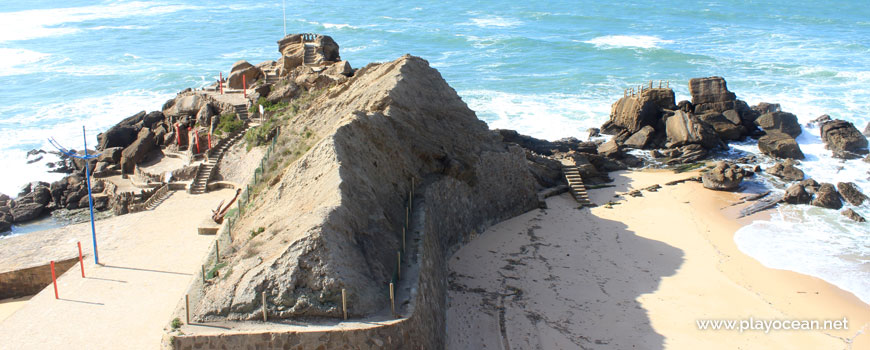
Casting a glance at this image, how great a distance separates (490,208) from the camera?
21.6 meters

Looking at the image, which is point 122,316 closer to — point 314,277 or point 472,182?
point 314,277

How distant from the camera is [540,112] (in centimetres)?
4106

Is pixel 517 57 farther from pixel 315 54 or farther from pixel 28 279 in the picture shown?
pixel 28 279

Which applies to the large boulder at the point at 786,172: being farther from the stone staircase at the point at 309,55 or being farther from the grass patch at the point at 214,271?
the grass patch at the point at 214,271

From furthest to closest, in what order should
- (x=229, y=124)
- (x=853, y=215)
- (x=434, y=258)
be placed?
1. (x=229, y=124)
2. (x=853, y=215)
3. (x=434, y=258)

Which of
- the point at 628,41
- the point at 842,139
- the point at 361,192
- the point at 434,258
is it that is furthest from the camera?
the point at 628,41

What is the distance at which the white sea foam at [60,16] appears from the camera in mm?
73188

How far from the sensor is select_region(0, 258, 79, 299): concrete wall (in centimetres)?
1931

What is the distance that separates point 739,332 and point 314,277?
10.0m

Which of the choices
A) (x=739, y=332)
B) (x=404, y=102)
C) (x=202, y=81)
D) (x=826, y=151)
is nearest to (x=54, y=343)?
(x=404, y=102)

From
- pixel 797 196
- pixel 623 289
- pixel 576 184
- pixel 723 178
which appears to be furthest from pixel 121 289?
pixel 797 196

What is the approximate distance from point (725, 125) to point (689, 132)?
8.82 feet

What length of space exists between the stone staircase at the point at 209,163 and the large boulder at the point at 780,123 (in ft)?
79.4

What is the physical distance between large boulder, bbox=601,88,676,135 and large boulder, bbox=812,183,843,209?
31.3 ft
